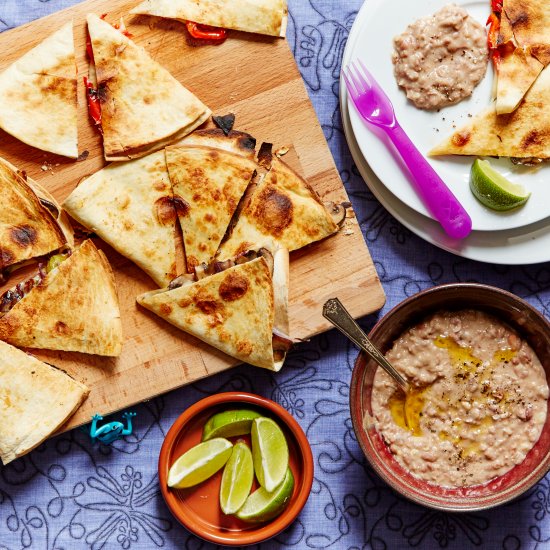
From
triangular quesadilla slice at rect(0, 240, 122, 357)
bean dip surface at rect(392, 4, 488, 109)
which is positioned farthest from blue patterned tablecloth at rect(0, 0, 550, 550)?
triangular quesadilla slice at rect(0, 240, 122, 357)

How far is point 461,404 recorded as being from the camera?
3.39 meters

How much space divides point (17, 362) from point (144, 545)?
43.8 inches

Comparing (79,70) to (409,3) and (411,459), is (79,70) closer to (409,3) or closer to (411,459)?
(409,3)

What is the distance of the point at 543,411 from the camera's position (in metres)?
3.42

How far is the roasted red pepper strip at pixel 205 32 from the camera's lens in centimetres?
349

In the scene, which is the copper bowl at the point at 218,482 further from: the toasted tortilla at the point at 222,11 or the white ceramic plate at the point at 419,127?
the toasted tortilla at the point at 222,11

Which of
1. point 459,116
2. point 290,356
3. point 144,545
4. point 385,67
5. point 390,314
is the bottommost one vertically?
point 144,545

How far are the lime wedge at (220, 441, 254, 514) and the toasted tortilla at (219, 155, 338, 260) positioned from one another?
3.11 feet

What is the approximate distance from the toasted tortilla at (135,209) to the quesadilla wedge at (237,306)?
18cm

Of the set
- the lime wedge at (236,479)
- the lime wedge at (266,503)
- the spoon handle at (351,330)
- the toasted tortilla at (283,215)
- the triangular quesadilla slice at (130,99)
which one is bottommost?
the lime wedge at (266,503)

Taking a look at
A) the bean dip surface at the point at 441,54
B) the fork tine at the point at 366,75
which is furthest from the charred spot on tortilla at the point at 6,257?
the bean dip surface at the point at 441,54

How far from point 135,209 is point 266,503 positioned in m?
1.46

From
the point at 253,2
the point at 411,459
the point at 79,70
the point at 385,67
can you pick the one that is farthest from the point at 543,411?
the point at 79,70

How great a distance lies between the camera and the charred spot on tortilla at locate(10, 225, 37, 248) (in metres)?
3.45
